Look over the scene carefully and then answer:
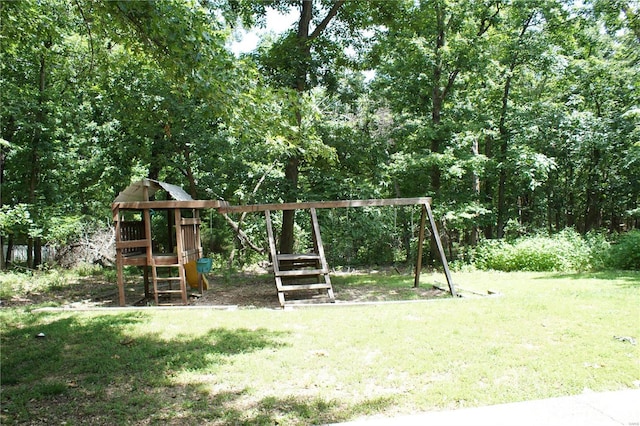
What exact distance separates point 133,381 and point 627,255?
39.2 feet

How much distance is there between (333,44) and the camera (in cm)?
1123

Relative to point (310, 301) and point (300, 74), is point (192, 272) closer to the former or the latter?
point (310, 301)

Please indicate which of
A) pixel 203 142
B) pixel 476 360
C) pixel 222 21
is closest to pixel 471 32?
pixel 222 21

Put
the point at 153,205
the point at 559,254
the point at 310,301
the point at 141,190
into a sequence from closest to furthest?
the point at 153,205, the point at 310,301, the point at 141,190, the point at 559,254

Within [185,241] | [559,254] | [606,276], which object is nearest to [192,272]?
[185,241]

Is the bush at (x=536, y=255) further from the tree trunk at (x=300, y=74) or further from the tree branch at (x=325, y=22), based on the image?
the tree branch at (x=325, y=22)

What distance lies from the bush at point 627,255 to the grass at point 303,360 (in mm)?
5338

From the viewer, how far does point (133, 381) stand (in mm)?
3670

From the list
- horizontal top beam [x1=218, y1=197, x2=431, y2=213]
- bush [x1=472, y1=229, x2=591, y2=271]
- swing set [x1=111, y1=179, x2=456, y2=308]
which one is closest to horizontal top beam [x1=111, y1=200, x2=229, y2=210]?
swing set [x1=111, y1=179, x2=456, y2=308]

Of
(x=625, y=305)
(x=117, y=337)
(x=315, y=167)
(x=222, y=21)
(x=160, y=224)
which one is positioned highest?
(x=222, y=21)

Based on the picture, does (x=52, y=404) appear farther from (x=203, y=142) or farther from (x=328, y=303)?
(x=203, y=142)

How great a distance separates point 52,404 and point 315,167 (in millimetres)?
8702

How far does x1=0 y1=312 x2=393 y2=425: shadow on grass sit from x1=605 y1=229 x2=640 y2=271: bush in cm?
1003

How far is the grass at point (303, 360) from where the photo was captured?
10.3 feet
